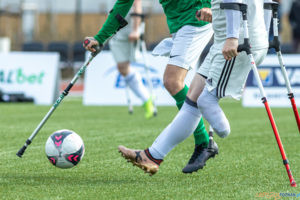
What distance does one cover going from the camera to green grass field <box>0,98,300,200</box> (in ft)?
13.7

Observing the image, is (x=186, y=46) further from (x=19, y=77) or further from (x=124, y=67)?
(x=19, y=77)

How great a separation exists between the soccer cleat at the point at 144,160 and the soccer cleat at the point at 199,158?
36 centimetres

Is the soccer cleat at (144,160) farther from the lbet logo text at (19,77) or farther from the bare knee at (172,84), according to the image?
the lbet logo text at (19,77)

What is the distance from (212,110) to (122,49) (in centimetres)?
604

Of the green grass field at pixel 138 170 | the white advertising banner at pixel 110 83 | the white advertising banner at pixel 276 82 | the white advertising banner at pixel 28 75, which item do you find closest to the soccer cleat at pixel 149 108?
the green grass field at pixel 138 170

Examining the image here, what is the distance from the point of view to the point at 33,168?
Result: 5.19 m

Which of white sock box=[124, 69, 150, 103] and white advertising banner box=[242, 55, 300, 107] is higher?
white sock box=[124, 69, 150, 103]

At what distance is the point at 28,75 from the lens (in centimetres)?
1459

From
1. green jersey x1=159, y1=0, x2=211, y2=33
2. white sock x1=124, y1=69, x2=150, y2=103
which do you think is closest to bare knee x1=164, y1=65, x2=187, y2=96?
green jersey x1=159, y1=0, x2=211, y2=33

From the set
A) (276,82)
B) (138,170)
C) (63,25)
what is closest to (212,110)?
(138,170)

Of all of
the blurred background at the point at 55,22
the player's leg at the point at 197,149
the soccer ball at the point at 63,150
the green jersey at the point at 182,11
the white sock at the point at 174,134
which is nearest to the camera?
the white sock at the point at 174,134

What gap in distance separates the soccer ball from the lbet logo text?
970cm

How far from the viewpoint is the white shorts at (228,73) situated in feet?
14.2

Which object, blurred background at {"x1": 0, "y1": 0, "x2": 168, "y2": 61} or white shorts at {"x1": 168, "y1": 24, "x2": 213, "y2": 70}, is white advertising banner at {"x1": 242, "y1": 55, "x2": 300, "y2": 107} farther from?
blurred background at {"x1": 0, "y1": 0, "x2": 168, "y2": 61}
